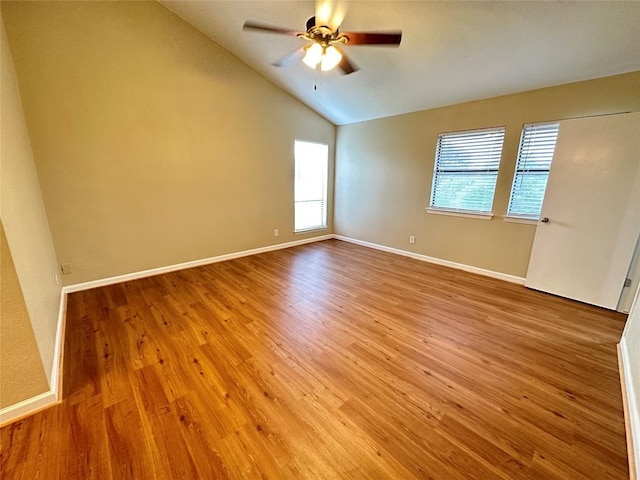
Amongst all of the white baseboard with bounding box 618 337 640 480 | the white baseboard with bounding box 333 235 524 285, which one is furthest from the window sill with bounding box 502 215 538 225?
the white baseboard with bounding box 618 337 640 480

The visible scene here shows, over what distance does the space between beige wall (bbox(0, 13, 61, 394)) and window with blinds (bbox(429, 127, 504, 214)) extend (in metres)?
4.56

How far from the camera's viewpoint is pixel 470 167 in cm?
377

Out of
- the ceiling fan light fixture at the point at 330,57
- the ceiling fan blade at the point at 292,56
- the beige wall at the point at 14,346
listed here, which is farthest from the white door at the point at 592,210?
the beige wall at the point at 14,346

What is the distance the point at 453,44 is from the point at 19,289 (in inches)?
154

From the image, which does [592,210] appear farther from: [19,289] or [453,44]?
[19,289]

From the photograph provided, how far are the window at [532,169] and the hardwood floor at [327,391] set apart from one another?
119cm

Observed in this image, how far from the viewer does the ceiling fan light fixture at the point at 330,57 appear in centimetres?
216

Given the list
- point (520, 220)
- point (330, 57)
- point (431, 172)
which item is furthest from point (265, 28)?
point (520, 220)

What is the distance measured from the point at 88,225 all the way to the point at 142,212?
56 centimetres

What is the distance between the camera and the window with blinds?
11.6 feet

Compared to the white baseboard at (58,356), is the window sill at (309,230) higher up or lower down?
higher up

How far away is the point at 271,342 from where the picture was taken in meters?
2.13

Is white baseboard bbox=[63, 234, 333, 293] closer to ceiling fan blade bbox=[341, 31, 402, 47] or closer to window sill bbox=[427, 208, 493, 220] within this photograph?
window sill bbox=[427, 208, 493, 220]

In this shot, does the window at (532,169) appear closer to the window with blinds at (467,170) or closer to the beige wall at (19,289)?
the window with blinds at (467,170)
